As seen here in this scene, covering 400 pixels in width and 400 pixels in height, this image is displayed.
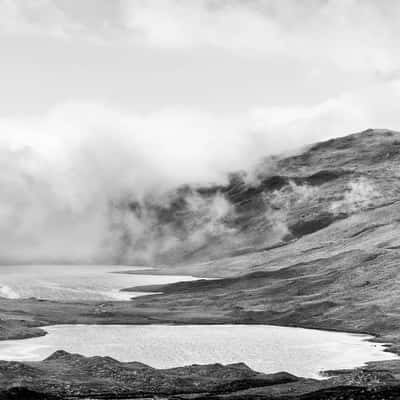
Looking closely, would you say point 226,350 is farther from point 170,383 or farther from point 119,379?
point 170,383

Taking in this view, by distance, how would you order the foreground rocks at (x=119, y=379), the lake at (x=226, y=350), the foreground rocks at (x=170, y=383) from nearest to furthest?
the foreground rocks at (x=170, y=383), the foreground rocks at (x=119, y=379), the lake at (x=226, y=350)

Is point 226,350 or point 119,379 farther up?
point 226,350

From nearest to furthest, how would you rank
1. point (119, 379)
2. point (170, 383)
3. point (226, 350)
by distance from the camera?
point (170, 383)
point (119, 379)
point (226, 350)

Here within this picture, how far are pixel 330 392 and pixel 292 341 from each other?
9232 centimetres

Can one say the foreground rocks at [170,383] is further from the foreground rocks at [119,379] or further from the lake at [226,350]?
the lake at [226,350]

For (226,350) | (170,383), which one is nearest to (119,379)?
(170,383)

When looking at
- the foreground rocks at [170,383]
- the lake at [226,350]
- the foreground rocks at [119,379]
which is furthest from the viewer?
the lake at [226,350]

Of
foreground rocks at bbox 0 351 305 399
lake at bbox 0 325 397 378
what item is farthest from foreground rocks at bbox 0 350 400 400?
lake at bbox 0 325 397 378

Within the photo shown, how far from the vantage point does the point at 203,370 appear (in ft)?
427

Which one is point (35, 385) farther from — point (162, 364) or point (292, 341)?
point (292, 341)

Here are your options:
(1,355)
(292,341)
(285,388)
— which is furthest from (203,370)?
(292,341)

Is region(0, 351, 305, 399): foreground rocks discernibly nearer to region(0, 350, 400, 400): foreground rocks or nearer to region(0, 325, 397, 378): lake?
region(0, 350, 400, 400): foreground rocks

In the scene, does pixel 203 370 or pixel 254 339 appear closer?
pixel 203 370

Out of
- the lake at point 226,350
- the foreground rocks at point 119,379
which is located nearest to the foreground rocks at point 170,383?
the foreground rocks at point 119,379
